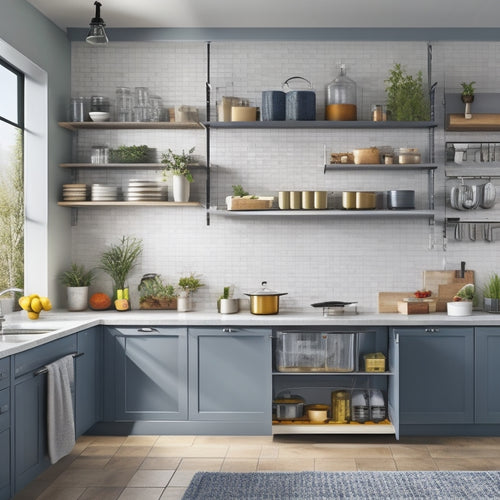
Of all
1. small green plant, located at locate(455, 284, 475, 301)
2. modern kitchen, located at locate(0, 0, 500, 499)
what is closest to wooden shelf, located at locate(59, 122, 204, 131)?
modern kitchen, located at locate(0, 0, 500, 499)

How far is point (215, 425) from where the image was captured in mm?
4992

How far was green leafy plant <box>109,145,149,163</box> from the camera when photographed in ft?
18.0

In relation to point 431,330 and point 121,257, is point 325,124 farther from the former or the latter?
point 121,257

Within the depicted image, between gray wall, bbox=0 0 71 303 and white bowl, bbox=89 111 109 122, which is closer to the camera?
gray wall, bbox=0 0 71 303

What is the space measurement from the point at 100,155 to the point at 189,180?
76 centimetres

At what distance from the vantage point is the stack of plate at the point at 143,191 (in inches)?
214

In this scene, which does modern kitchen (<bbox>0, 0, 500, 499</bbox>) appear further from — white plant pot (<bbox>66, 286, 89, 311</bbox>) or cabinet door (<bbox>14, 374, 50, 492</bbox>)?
cabinet door (<bbox>14, 374, 50, 492</bbox>)

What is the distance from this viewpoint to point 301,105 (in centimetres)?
534

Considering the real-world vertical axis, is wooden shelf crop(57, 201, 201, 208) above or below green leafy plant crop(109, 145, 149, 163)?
below

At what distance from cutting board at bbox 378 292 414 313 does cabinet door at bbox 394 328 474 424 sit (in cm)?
63

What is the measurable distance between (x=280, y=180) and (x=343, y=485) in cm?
258

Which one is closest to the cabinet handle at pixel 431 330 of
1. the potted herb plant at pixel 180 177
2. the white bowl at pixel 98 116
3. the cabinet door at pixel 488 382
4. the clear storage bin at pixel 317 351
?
the cabinet door at pixel 488 382

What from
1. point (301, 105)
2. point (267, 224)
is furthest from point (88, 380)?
point (301, 105)

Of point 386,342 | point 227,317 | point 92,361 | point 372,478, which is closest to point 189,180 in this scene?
point 227,317
